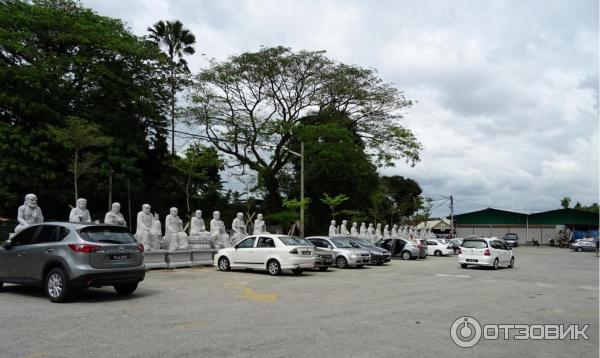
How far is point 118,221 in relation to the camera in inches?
735

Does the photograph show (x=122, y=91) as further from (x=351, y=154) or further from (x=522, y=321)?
(x=522, y=321)

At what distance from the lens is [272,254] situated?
17984mm

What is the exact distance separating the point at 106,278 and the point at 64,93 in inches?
1044

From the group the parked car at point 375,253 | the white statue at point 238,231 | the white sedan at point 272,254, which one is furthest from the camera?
the white statue at point 238,231

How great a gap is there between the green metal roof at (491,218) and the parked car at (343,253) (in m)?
60.3

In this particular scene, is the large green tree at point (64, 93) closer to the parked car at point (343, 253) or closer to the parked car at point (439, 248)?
the parked car at point (343, 253)

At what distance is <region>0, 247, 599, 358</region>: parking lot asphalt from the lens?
6.98 meters

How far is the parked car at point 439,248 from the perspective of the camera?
3978cm

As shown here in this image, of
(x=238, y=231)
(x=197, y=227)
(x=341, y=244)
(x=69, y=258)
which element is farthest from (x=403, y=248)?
(x=69, y=258)

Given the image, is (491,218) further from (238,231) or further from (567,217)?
(238,231)

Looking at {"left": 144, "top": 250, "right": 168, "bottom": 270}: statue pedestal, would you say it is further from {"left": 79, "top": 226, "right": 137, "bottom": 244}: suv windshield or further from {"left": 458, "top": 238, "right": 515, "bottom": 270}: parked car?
{"left": 458, "top": 238, "right": 515, "bottom": 270}: parked car

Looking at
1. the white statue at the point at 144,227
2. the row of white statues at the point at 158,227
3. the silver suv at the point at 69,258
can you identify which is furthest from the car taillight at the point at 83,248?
the white statue at the point at 144,227

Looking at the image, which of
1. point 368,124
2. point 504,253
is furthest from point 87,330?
point 368,124

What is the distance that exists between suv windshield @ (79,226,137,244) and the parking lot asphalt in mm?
1300
